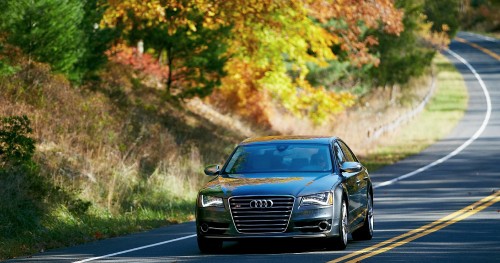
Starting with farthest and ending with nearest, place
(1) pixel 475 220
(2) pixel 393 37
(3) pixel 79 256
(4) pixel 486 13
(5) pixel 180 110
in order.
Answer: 1. (4) pixel 486 13
2. (2) pixel 393 37
3. (5) pixel 180 110
4. (1) pixel 475 220
5. (3) pixel 79 256

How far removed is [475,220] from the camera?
67.7ft

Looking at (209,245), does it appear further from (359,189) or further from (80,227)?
(80,227)

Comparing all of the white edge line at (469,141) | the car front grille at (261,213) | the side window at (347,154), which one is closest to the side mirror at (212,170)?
the car front grille at (261,213)

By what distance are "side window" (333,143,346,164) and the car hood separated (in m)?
0.78

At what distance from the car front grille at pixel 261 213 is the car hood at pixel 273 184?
0.08 metres

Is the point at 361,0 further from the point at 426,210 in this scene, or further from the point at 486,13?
the point at 486,13

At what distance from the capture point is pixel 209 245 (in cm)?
1605

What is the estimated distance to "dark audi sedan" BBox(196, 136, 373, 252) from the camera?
50.9 ft

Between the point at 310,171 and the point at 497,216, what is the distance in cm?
598

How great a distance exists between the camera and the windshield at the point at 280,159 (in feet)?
55.3

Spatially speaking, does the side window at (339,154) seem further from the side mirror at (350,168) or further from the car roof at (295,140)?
the side mirror at (350,168)

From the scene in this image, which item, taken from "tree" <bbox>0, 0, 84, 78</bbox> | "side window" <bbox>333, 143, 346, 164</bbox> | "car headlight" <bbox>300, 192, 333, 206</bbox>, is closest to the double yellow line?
"car headlight" <bbox>300, 192, 333, 206</bbox>

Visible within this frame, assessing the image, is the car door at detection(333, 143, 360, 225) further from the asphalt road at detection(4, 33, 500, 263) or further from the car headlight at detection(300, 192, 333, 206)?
the car headlight at detection(300, 192, 333, 206)

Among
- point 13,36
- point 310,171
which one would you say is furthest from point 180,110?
point 310,171
